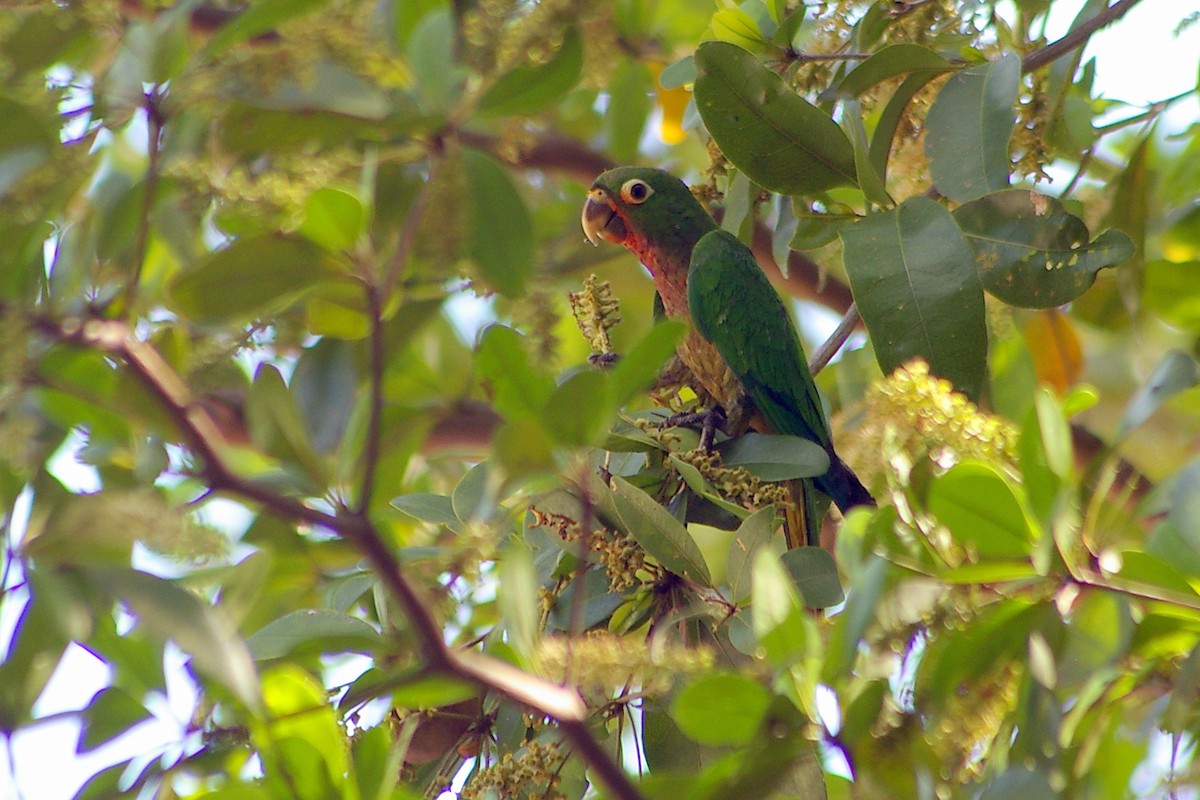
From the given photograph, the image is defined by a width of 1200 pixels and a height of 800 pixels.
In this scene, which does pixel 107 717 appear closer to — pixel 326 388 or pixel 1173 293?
pixel 326 388

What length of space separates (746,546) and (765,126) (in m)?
0.54

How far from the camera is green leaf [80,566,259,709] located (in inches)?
30.2

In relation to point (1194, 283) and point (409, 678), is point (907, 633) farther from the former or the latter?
point (1194, 283)

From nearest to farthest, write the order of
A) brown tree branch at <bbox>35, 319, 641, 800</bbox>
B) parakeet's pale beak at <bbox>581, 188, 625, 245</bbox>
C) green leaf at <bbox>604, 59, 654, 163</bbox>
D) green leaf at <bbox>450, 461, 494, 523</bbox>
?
1. brown tree branch at <bbox>35, 319, 641, 800</bbox>
2. green leaf at <bbox>450, 461, 494, 523</bbox>
3. parakeet's pale beak at <bbox>581, 188, 625, 245</bbox>
4. green leaf at <bbox>604, 59, 654, 163</bbox>

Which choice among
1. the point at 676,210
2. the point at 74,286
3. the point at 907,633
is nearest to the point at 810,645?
the point at 907,633

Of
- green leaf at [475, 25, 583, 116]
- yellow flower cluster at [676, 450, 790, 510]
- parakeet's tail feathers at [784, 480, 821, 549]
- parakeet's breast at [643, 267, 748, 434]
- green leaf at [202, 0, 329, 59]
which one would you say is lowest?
parakeet's breast at [643, 267, 748, 434]

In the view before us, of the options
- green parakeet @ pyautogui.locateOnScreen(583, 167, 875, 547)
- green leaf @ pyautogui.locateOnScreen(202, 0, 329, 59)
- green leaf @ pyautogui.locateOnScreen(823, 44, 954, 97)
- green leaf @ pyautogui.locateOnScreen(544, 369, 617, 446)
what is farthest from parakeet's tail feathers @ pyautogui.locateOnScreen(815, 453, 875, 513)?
green leaf @ pyautogui.locateOnScreen(202, 0, 329, 59)

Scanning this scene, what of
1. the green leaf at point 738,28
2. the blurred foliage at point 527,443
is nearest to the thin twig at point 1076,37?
the blurred foliage at point 527,443

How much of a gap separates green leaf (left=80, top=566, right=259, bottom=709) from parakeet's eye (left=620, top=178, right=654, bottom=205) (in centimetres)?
182

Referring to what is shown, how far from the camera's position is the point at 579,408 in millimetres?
854

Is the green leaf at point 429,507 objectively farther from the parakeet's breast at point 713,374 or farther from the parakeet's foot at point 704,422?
the parakeet's breast at point 713,374

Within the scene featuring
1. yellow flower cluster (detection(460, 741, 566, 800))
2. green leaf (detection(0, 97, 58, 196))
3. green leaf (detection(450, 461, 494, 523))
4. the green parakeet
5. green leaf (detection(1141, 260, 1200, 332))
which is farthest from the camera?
the green parakeet

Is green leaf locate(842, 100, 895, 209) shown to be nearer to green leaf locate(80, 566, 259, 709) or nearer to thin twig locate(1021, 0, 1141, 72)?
thin twig locate(1021, 0, 1141, 72)

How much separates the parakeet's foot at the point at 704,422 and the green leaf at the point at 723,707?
0.67 meters
